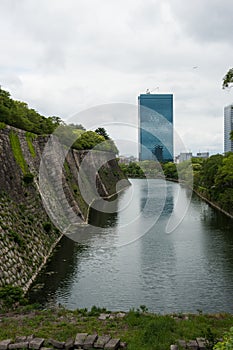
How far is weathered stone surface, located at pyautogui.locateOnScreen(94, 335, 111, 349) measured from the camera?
8219mm

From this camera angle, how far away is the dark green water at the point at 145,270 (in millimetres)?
13281

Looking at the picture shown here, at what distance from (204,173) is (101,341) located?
38.0 m

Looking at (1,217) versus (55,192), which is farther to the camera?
(55,192)

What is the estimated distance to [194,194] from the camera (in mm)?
53719

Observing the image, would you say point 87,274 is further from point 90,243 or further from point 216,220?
point 216,220

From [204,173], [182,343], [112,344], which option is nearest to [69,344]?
[112,344]

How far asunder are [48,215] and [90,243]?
292 cm

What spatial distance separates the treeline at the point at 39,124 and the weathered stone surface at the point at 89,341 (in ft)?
44.1

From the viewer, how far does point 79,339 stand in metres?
8.52

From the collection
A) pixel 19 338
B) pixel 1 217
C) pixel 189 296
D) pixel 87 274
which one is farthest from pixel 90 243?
pixel 19 338

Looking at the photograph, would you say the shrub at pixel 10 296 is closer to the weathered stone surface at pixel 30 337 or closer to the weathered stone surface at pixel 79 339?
the weathered stone surface at pixel 30 337

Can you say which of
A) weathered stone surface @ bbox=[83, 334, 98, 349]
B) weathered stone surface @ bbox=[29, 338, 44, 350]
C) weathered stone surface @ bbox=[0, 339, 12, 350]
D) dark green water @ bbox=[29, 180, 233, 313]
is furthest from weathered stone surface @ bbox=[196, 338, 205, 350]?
weathered stone surface @ bbox=[0, 339, 12, 350]

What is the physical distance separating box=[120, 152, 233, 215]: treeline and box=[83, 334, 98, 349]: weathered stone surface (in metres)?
20.7

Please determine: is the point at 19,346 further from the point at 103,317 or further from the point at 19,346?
the point at 103,317
